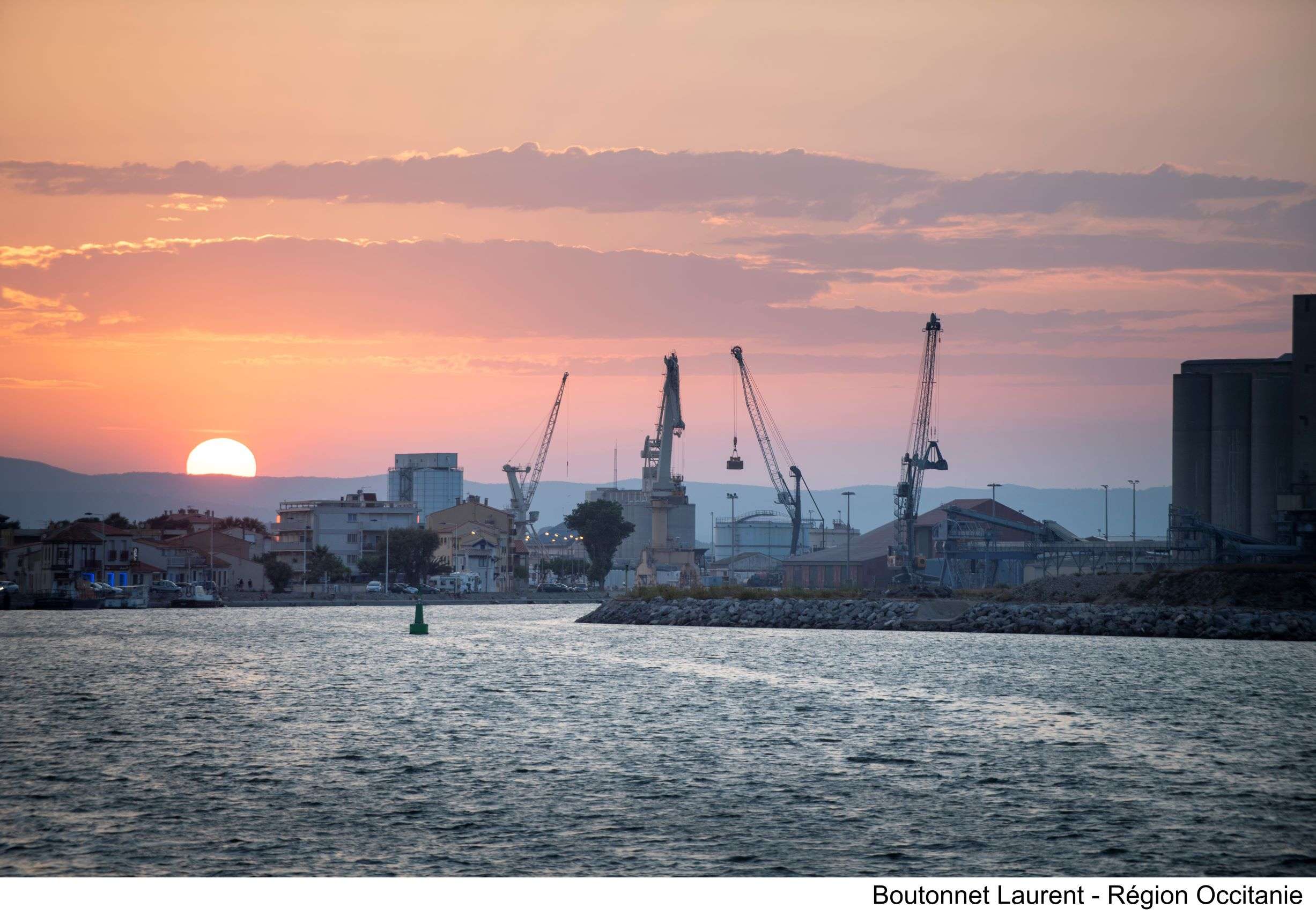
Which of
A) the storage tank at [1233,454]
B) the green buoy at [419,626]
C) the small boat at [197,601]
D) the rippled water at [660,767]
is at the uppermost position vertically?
the storage tank at [1233,454]

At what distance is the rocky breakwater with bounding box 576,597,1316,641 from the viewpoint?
3723 inches

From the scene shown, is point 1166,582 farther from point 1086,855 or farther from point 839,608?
point 1086,855

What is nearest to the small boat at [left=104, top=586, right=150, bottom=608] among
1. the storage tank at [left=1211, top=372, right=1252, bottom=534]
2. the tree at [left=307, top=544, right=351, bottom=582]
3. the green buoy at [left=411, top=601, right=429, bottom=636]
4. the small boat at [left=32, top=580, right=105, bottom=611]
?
Answer: the small boat at [left=32, top=580, right=105, bottom=611]

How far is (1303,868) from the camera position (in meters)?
24.5

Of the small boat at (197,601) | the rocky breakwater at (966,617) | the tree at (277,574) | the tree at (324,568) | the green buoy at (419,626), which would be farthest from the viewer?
the tree at (324,568)

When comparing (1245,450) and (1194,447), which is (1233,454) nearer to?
(1245,450)

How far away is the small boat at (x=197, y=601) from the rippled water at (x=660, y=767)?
8486 centimetres

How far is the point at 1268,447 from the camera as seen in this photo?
146m

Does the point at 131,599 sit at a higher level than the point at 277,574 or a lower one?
lower

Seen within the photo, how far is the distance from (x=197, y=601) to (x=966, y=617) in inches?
3425

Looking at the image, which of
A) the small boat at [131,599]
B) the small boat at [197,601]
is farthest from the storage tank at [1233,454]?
the small boat at [131,599]

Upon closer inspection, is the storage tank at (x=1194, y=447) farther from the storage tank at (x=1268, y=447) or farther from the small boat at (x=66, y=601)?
the small boat at (x=66, y=601)

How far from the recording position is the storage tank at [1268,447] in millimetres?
145250

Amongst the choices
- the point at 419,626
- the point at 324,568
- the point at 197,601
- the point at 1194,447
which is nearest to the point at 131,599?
the point at 197,601
